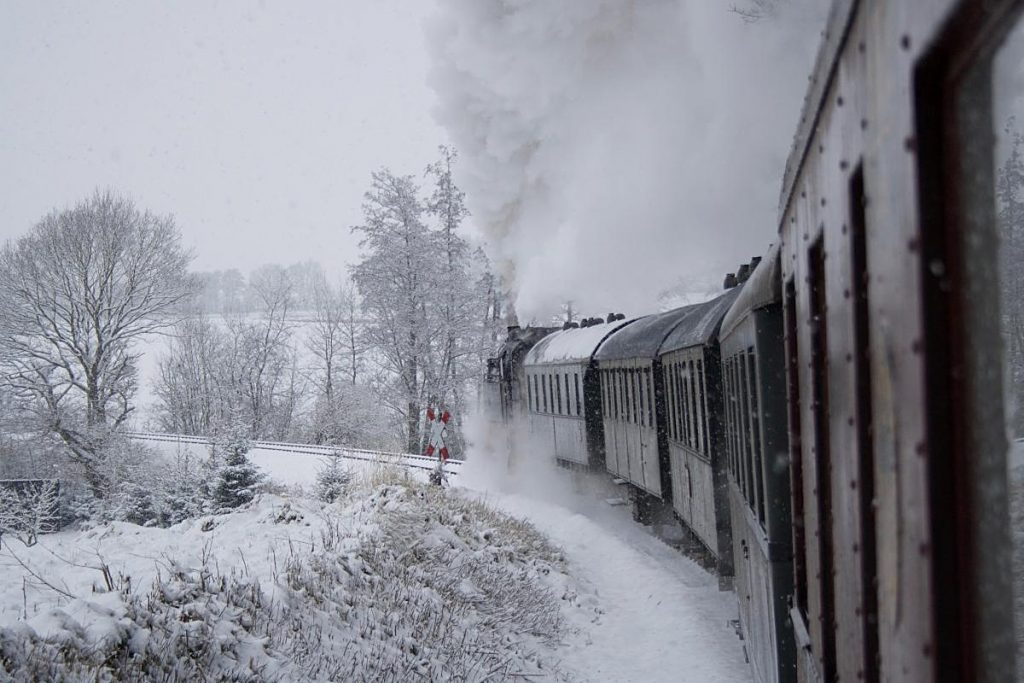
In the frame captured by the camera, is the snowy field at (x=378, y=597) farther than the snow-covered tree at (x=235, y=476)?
No

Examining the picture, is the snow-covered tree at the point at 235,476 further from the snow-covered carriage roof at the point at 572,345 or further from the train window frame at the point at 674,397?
the train window frame at the point at 674,397

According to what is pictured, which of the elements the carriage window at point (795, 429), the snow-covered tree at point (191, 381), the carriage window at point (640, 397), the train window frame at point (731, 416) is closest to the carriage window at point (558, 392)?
the carriage window at point (640, 397)

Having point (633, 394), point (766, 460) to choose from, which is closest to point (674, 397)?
point (633, 394)

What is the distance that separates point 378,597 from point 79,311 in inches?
871

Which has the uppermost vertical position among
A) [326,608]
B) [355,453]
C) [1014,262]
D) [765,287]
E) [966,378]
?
[765,287]

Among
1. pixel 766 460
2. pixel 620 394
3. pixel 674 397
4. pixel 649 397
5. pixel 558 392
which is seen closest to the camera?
pixel 766 460

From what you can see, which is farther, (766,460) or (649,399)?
(649,399)

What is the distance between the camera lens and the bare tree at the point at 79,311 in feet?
79.7

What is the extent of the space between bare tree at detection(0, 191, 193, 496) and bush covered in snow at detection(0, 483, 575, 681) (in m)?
17.0

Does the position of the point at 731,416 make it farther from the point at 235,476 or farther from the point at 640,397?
the point at 235,476

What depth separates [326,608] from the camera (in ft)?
21.0

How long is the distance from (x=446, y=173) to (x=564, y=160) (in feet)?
32.7

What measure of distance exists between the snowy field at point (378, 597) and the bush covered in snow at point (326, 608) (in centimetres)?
2

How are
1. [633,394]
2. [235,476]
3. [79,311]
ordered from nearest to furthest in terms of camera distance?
[633,394] < [235,476] < [79,311]
